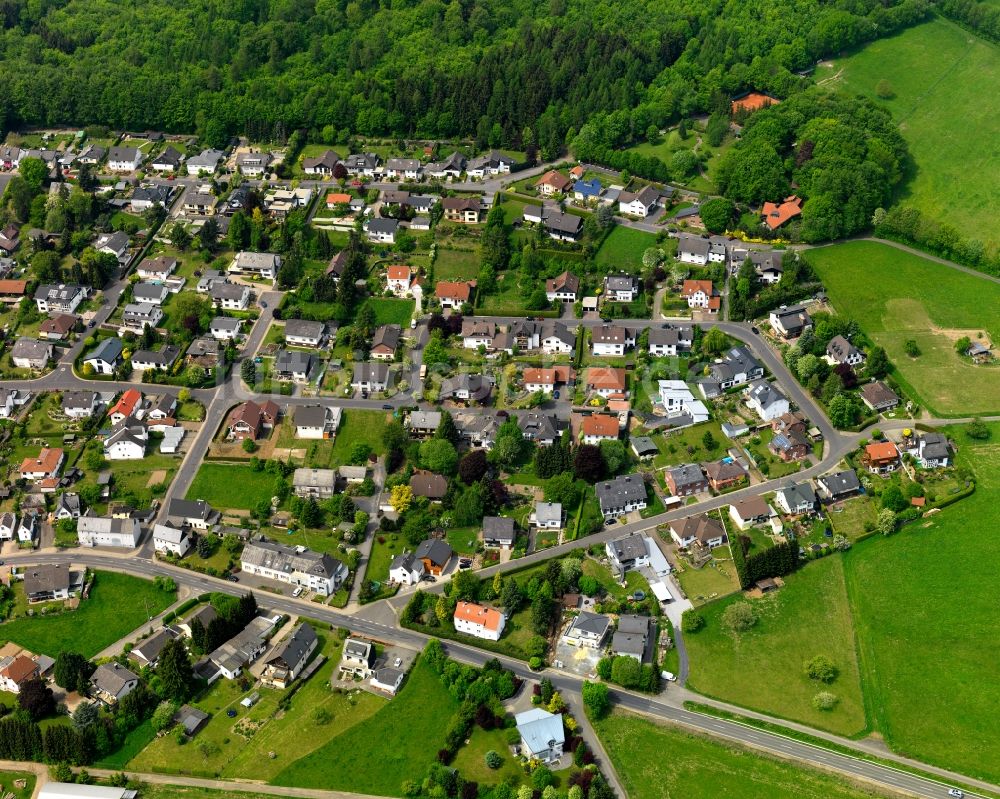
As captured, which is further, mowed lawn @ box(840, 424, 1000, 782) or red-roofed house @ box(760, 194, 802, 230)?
red-roofed house @ box(760, 194, 802, 230)

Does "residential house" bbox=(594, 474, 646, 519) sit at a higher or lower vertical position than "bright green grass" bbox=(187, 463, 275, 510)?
higher

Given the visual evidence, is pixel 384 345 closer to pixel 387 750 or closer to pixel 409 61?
pixel 387 750

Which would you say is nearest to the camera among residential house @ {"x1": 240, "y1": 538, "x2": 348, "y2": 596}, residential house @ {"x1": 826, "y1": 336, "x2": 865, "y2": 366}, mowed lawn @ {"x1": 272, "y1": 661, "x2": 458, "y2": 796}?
mowed lawn @ {"x1": 272, "y1": 661, "x2": 458, "y2": 796}

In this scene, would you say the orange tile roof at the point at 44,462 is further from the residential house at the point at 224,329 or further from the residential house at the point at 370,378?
the residential house at the point at 370,378

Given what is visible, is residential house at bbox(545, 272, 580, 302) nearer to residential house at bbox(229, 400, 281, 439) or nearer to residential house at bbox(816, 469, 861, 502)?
residential house at bbox(229, 400, 281, 439)

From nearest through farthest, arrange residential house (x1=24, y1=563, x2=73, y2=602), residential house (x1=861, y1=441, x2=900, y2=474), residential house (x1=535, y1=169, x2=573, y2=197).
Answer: residential house (x1=24, y1=563, x2=73, y2=602), residential house (x1=861, y1=441, x2=900, y2=474), residential house (x1=535, y1=169, x2=573, y2=197)

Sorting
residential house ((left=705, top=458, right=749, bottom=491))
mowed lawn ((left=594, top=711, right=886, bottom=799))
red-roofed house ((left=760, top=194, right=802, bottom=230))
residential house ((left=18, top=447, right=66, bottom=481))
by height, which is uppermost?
red-roofed house ((left=760, top=194, right=802, bottom=230))

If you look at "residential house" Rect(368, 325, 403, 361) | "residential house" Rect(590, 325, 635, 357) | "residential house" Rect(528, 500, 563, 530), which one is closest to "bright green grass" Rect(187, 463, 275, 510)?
"residential house" Rect(368, 325, 403, 361)
